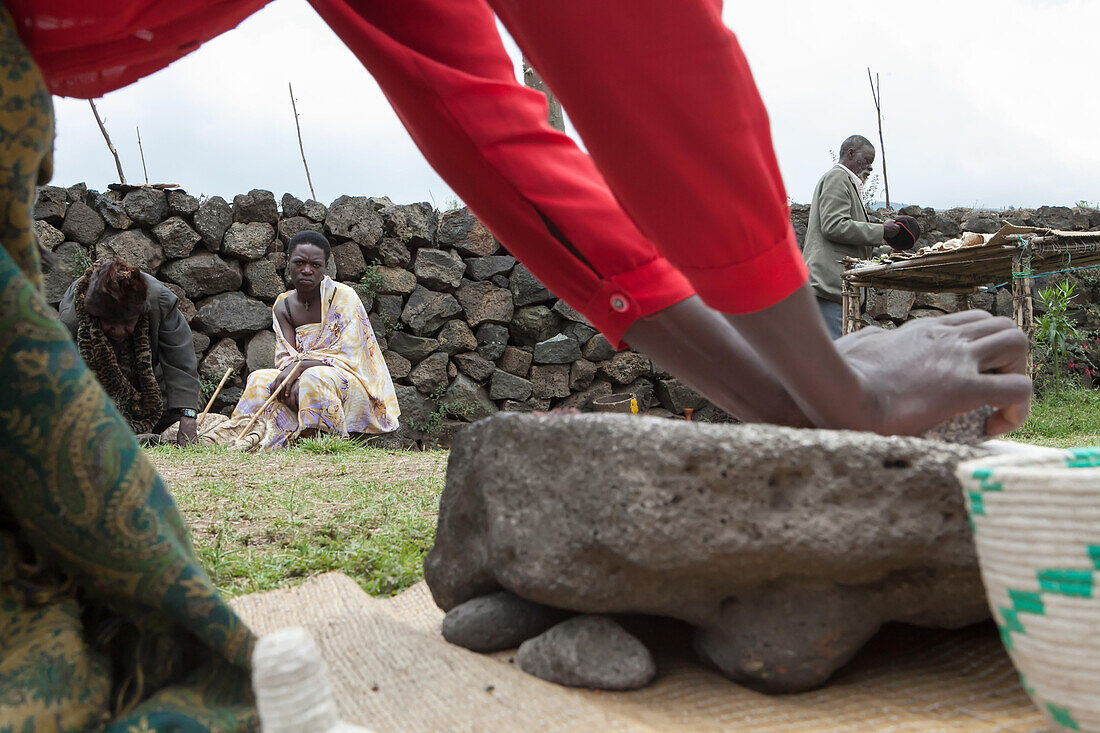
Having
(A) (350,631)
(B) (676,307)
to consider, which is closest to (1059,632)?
(B) (676,307)

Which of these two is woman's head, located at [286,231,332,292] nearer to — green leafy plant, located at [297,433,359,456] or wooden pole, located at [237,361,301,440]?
wooden pole, located at [237,361,301,440]

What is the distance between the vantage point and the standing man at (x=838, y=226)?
559 cm

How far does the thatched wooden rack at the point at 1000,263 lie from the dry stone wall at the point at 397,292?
231cm

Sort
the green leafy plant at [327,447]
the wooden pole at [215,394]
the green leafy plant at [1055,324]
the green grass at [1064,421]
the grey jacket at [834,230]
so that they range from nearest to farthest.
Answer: the green leafy plant at [327,447], the grey jacket at [834,230], the green grass at [1064,421], the wooden pole at [215,394], the green leafy plant at [1055,324]

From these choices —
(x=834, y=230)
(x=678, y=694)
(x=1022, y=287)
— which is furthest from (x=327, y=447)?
(x=1022, y=287)

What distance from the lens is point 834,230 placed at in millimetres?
5664

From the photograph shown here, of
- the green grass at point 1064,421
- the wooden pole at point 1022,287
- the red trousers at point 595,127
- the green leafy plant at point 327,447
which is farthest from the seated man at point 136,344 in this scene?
the wooden pole at point 1022,287

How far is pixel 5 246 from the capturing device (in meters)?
0.83

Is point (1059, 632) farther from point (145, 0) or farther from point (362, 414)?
point (362, 414)

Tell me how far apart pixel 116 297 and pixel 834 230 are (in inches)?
201

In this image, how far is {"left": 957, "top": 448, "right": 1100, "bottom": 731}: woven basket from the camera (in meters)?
0.77

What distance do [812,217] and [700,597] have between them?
17.4ft

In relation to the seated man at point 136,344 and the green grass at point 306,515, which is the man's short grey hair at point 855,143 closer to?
the green grass at point 306,515

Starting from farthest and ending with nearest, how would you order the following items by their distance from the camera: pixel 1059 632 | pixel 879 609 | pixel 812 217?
1. pixel 812 217
2. pixel 879 609
3. pixel 1059 632
